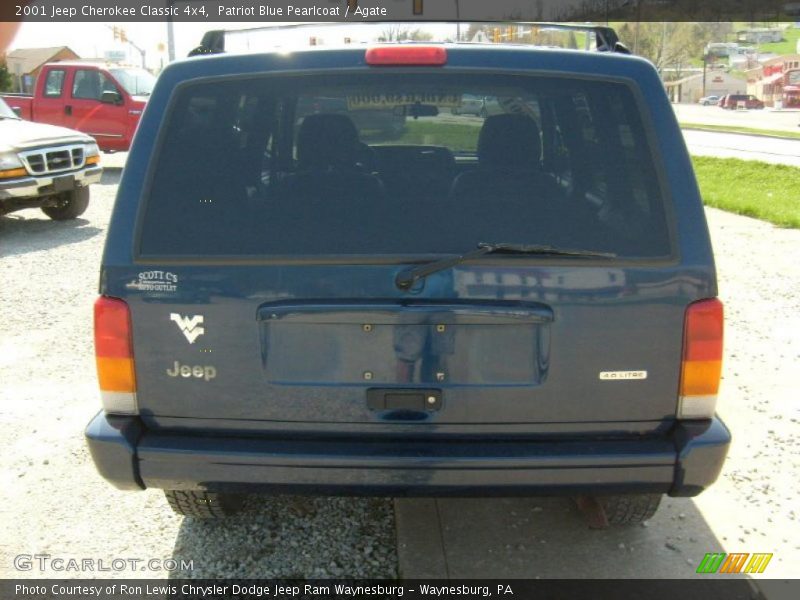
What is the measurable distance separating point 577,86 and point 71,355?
14.4 ft

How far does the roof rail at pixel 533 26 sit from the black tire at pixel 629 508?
1.68 metres

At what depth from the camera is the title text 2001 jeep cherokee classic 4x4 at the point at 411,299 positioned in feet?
8.15

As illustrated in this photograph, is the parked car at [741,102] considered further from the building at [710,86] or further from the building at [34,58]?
the building at [34,58]

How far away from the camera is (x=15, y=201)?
10.5 metres

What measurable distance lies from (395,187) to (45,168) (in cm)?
919

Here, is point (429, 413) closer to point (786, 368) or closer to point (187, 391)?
point (187, 391)

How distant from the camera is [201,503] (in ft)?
10.4

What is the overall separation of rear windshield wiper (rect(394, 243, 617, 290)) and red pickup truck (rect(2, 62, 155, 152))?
15.7 metres

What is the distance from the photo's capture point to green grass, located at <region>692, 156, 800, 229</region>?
36.9ft

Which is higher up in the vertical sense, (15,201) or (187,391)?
(187,391)

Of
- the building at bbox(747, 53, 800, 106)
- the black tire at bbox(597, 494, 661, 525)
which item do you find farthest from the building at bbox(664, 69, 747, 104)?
the black tire at bbox(597, 494, 661, 525)

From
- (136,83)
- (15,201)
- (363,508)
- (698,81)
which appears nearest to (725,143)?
(136,83)

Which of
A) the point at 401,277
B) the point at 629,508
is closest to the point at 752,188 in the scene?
the point at 629,508

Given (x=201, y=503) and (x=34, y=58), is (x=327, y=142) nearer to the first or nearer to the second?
(x=201, y=503)
